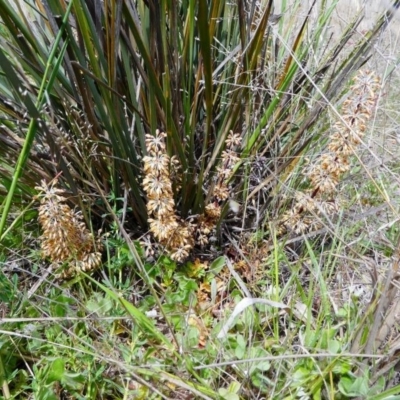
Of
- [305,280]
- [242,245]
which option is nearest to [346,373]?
[305,280]

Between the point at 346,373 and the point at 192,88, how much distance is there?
0.73 meters

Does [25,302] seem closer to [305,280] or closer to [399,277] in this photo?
[305,280]

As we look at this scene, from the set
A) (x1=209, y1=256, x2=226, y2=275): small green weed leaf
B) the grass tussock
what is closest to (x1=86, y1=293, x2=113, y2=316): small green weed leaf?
the grass tussock

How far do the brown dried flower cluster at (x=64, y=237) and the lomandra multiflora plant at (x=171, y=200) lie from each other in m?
0.15

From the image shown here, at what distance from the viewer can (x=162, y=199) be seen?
95cm

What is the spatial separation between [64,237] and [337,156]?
59 cm

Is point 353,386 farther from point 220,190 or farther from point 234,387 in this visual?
point 220,190

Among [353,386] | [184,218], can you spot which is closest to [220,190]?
[184,218]

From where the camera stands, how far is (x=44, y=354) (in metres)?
0.94

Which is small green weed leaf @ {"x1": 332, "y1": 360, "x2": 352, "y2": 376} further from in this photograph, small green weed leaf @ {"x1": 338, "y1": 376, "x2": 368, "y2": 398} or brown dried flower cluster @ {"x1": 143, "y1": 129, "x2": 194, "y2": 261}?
brown dried flower cluster @ {"x1": 143, "y1": 129, "x2": 194, "y2": 261}

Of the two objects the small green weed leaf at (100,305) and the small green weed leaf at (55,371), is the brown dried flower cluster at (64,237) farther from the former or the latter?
the small green weed leaf at (55,371)

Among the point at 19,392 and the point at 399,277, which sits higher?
the point at 399,277

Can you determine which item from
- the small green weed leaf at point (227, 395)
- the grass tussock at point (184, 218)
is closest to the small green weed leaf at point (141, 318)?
the grass tussock at point (184, 218)

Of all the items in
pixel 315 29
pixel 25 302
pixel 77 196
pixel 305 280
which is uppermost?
pixel 315 29
